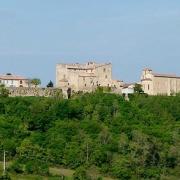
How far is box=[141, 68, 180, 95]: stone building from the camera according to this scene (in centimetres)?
5866

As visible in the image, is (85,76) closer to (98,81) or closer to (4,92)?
(98,81)

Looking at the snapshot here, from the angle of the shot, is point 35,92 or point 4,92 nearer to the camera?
point 4,92

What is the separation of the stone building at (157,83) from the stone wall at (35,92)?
5725mm

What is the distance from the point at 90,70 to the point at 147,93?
3.97 meters

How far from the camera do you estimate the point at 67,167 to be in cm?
4334

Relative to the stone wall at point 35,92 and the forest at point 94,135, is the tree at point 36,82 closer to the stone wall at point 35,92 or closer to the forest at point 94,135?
the stone wall at point 35,92

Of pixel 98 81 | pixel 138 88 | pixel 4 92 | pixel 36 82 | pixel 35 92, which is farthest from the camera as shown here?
pixel 36 82

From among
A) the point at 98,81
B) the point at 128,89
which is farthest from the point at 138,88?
the point at 98,81

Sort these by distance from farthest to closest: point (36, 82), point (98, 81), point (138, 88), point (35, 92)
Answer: point (36, 82), point (98, 81), point (138, 88), point (35, 92)

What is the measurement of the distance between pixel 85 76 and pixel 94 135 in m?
10.7

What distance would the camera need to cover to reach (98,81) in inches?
2320

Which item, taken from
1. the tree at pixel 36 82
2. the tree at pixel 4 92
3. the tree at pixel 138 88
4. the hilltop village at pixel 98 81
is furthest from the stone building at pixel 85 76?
the tree at pixel 4 92

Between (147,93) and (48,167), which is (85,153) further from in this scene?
(147,93)

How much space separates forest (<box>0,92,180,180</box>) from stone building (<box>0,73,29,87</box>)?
816cm
